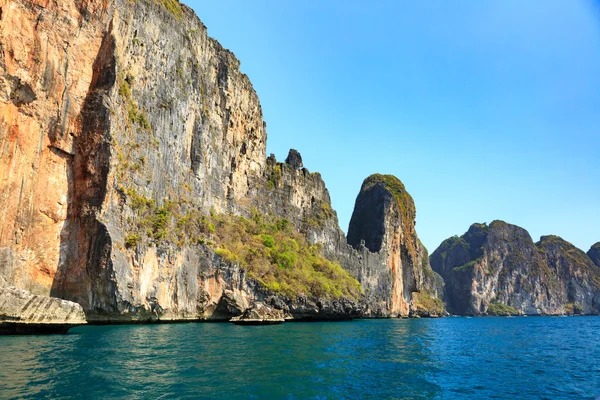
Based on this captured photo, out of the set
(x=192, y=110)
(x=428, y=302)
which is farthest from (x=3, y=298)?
(x=428, y=302)

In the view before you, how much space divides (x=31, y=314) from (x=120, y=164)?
73.8 feet

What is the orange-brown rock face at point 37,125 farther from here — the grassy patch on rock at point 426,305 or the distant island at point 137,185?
the grassy patch on rock at point 426,305

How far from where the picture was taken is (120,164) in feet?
166

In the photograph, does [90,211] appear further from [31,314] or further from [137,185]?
[31,314]

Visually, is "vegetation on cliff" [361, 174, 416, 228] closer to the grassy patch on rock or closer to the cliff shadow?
the grassy patch on rock

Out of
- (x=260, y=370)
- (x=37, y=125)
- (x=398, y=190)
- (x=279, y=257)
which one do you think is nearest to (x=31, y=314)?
(x=260, y=370)

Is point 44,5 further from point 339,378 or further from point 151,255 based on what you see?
point 339,378

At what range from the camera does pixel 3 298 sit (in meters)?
30.5

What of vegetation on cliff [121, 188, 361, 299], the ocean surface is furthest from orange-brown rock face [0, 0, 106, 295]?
the ocean surface

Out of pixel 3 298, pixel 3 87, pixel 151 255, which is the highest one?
pixel 3 87

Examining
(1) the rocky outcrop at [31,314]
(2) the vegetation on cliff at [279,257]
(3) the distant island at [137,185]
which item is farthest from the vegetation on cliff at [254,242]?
(1) the rocky outcrop at [31,314]

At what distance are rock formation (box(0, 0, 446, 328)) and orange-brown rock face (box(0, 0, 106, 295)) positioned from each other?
4.7 inches

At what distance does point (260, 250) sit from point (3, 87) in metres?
45.9

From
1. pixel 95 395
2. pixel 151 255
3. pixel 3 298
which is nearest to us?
pixel 95 395
